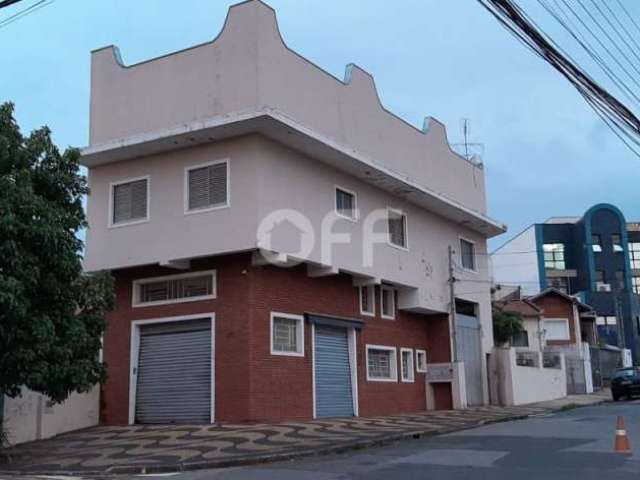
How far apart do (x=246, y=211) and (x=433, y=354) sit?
1180 cm

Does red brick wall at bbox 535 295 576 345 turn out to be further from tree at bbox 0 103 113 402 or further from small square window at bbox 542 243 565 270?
tree at bbox 0 103 113 402

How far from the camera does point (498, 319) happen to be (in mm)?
37219

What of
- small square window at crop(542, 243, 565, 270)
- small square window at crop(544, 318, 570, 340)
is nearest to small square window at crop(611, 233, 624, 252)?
small square window at crop(542, 243, 565, 270)

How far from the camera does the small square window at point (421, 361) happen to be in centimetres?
2677

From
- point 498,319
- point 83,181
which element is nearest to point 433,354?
point 498,319

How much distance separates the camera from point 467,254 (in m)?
29.5

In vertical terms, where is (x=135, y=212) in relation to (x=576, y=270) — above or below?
below

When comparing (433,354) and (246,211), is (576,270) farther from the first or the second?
(246,211)

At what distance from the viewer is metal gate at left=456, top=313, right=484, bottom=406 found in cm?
2761

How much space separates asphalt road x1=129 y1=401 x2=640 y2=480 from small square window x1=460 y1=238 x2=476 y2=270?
12.6 m

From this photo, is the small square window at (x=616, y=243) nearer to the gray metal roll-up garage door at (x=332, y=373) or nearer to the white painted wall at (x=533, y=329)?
the white painted wall at (x=533, y=329)

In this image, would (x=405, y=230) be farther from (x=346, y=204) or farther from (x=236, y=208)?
(x=236, y=208)

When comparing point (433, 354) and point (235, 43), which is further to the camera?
point (433, 354)

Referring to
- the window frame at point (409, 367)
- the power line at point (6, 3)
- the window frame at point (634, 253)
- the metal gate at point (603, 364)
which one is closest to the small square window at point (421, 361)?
the window frame at point (409, 367)
